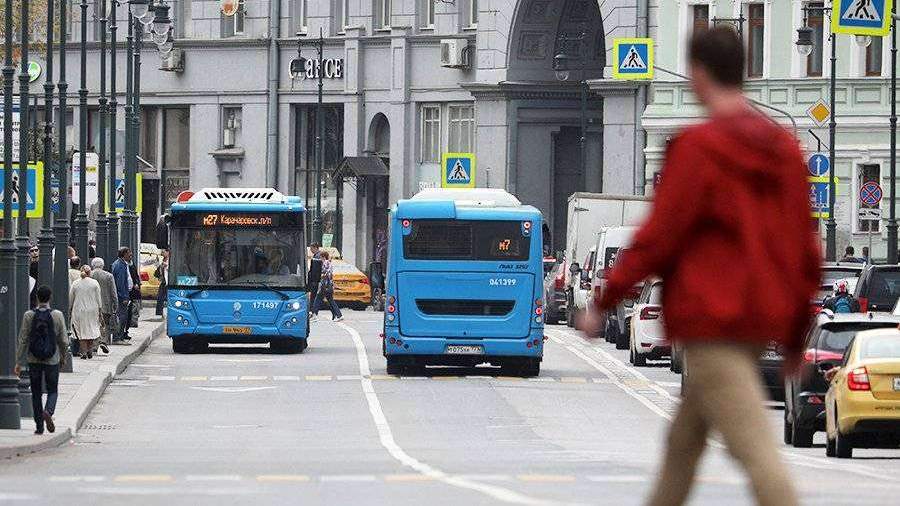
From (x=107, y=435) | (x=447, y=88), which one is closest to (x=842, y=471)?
(x=107, y=435)

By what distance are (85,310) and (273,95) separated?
4138cm

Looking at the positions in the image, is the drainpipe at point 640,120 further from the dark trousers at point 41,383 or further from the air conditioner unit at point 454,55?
the dark trousers at point 41,383

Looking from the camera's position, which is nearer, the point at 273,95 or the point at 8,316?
the point at 8,316

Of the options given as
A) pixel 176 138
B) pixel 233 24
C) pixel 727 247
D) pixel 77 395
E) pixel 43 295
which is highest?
pixel 233 24

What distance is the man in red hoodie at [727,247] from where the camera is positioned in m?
7.70

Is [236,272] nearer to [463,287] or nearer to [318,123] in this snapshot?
[463,287]

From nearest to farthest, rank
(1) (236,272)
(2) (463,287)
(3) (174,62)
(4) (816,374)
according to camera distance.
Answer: (4) (816,374)
(2) (463,287)
(1) (236,272)
(3) (174,62)

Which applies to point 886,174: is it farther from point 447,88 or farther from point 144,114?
point 144,114

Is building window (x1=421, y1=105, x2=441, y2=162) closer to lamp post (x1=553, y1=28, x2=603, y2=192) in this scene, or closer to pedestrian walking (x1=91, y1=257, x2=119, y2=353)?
lamp post (x1=553, y1=28, x2=603, y2=192)

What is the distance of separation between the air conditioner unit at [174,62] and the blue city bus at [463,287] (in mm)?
45471

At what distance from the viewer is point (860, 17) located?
35.5 meters

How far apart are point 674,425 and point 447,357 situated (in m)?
26.0

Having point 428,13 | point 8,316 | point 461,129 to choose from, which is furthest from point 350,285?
point 8,316

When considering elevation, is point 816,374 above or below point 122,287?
above
